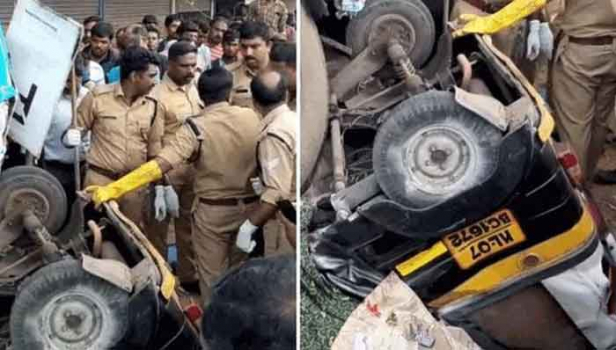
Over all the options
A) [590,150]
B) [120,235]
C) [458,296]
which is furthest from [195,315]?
[590,150]

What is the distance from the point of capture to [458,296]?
1.69 metres

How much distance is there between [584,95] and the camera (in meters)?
1.68

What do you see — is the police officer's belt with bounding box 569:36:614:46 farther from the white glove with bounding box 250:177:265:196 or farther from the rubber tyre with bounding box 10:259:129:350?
the rubber tyre with bounding box 10:259:129:350

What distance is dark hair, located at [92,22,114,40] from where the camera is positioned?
2334 millimetres

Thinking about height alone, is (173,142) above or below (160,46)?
below

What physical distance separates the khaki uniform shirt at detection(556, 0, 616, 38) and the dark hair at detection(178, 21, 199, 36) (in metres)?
0.83

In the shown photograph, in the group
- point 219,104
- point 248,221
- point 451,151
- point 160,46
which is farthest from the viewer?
point 160,46

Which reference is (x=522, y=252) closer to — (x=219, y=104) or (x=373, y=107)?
(x=373, y=107)

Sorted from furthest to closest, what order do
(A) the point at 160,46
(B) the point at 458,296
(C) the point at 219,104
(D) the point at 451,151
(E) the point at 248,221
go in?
(A) the point at 160,46, (C) the point at 219,104, (E) the point at 248,221, (B) the point at 458,296, (D) the point at 451,151

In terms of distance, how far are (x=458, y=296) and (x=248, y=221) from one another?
546mm

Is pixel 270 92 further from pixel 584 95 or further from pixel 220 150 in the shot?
pixel 584 95

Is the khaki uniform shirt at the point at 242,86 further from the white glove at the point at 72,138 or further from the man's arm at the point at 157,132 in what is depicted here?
the white glove at the point at 72,138

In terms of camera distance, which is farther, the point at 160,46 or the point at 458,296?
the point at 160,46

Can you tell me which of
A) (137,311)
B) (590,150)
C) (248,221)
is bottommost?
(137,311)
